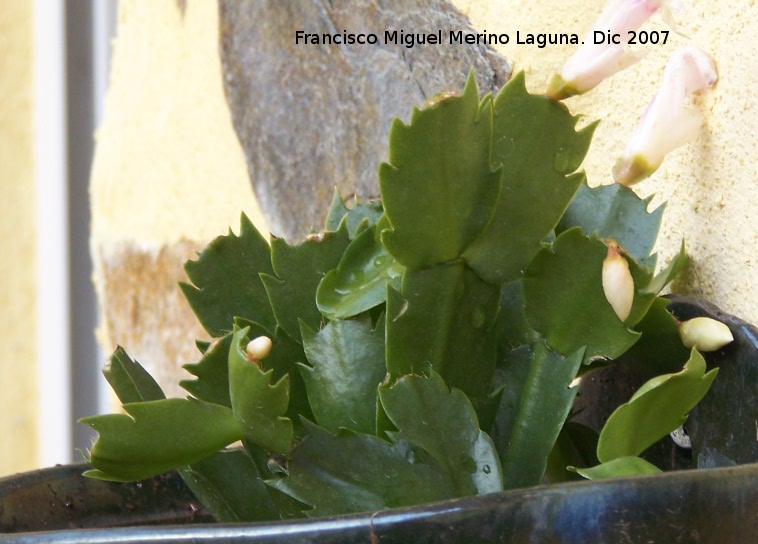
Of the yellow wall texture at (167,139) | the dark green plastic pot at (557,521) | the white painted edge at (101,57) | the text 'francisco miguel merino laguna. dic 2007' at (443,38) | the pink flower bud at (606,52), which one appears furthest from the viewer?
the white painted edge at (101,57)

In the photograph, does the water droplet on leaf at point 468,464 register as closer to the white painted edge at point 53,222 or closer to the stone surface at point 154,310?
the stone surface at point 154,310

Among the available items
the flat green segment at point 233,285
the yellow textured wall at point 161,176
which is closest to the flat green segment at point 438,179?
the flat green segment at point 233,285

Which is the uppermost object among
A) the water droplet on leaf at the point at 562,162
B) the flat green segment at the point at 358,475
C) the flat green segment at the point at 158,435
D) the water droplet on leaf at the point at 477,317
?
the water droplet on leaf at the point at 562,162

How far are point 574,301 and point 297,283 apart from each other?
110mm

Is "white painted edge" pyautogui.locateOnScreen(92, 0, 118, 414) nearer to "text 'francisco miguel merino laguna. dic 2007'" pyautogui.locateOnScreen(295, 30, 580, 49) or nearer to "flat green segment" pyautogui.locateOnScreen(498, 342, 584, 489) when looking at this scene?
"text 'francisco miguel merino laguna. dic 2007'" pyautogui.locateOnScreen(295, 30, 580, 49)

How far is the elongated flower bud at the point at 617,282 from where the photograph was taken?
0.27 meters

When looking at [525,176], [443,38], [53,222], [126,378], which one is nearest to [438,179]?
[525,176]

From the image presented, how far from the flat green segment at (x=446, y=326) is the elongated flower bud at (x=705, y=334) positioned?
0.27 ft

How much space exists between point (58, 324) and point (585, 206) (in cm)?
100

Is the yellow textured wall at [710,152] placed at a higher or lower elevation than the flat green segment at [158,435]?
higher

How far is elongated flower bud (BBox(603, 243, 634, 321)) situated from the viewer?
266mm

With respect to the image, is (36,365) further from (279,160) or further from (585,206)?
(585,206)

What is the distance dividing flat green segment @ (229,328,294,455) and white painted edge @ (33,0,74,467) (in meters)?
0.98

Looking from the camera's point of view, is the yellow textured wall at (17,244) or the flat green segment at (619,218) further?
the yellow textured wall at (17,244)
